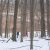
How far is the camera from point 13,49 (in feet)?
39.9

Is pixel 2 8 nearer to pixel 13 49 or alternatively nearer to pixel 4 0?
pixel 4 0

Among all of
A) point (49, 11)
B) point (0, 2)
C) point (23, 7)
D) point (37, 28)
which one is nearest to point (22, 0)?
point (23, 7)

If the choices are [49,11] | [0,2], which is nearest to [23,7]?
[49,11]

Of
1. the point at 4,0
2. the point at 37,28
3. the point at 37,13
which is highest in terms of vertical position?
the point at 4,0

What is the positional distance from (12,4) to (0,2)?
89.8 inches

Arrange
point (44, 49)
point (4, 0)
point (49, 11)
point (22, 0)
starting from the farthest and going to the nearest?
point (4, 0) < point (49, 11) < point (22, 0) < point (44, 49)

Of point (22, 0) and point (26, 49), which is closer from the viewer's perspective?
point (26, 49)

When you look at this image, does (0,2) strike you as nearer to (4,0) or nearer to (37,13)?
(4,0)

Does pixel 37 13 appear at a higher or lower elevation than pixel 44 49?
higher

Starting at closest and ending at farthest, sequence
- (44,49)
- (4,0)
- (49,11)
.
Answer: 1. (44,49)
2. (49,11)
3. (4,0)

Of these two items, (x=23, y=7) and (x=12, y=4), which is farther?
(x=12, y=4)

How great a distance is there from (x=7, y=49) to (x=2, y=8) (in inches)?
612

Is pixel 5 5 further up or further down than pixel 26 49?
further up

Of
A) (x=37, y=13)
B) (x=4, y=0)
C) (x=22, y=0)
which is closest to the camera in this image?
(x=22, y=0)
